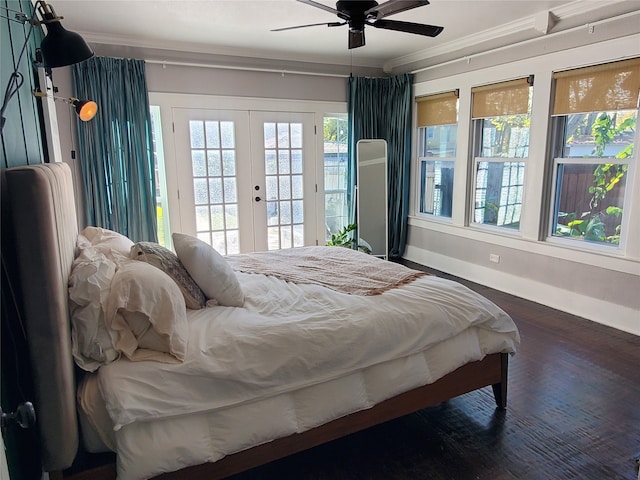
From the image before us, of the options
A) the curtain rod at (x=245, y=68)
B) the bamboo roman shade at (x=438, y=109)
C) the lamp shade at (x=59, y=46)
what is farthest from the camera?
the bamboo roman shade at (x=438, y=109)

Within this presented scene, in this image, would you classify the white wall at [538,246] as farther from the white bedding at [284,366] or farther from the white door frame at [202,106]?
the white bedding at [284,366]

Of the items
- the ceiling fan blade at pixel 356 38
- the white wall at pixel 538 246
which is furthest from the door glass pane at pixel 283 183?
the ceiling fan blade at pixel 356 38

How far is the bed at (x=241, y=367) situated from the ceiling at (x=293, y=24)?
220 cm

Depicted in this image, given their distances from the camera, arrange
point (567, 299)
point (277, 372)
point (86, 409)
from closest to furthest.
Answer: point (86, 409) → point (277, 372) → point (567, 299)

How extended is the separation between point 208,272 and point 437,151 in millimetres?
3948

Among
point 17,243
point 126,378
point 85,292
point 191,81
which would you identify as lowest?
point 126,378

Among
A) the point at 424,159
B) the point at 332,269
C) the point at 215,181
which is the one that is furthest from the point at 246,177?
the point at 332,269

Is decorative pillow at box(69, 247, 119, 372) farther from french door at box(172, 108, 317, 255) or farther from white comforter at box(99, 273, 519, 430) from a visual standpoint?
french door at box(172, 108, 317, 255)

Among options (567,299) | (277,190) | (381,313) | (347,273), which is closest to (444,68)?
(277,190)

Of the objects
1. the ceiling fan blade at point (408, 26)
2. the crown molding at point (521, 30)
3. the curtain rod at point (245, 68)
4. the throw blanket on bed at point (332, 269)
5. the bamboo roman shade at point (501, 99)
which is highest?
the crown molding at point (521, 30)

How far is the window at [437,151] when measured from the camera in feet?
16.0

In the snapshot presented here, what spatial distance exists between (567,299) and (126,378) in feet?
12.2

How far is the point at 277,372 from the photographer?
168 cm

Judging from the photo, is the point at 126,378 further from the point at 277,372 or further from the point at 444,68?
the point at 444,68
